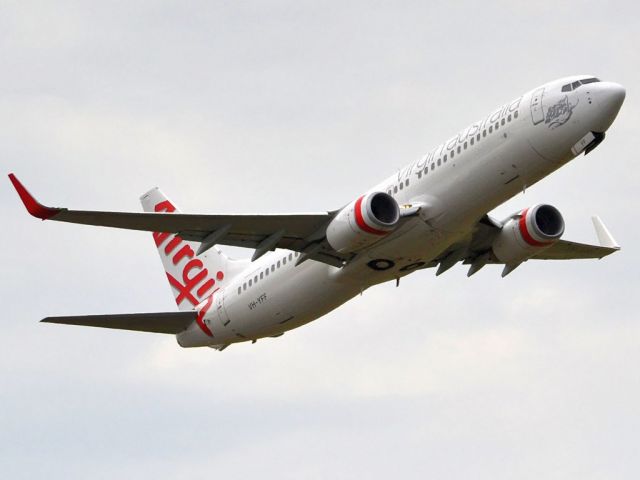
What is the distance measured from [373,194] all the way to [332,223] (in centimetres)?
203

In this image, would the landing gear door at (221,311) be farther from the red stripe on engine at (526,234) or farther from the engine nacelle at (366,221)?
the red stripe on engine at (526,234)

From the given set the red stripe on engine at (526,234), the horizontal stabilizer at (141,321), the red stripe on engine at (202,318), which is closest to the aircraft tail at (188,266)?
the red stripe on engine at (202,318)

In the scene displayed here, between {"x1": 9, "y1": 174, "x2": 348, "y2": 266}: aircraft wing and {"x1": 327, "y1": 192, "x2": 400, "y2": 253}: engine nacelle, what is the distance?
5.94ft

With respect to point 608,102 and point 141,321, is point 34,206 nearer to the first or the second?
point 141,321

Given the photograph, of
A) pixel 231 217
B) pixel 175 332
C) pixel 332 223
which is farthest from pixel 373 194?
pixel 175 332

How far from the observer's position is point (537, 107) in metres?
45.8

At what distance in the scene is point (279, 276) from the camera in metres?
52.7

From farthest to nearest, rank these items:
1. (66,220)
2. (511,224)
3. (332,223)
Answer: (511,224) → (332,223) → (66,220)

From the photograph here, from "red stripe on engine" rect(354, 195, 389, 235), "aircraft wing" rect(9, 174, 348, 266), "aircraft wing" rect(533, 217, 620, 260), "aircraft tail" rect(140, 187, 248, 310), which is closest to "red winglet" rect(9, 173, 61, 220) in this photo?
"aircraft wing" rect(9, 174, 348, 266)

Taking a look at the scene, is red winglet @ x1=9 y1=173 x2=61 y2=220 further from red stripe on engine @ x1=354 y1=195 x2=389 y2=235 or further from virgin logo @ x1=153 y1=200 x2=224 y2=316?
virgin logo @ x1=153 y1=200 x2=224 y2=316

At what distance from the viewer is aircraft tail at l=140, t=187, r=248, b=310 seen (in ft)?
194

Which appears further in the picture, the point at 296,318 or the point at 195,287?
the point at 195,287

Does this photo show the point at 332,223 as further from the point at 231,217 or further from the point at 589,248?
the point at 589,248

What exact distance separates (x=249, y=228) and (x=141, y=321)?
27.7 ft
